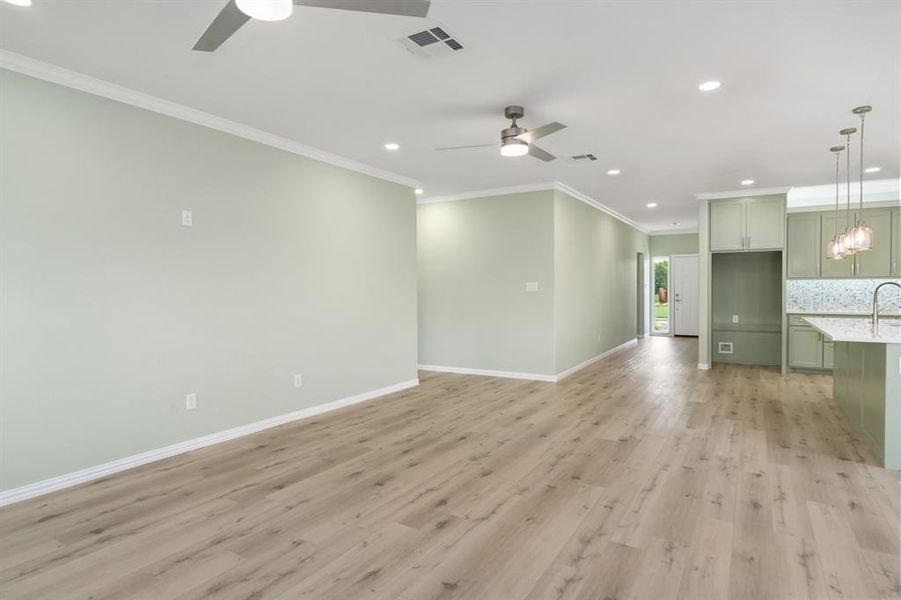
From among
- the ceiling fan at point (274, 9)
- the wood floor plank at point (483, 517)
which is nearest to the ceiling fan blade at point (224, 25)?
the ceiling fan at point (274, 9)

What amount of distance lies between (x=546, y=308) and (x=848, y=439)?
3.38 meters

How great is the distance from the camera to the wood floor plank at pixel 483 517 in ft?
6.79

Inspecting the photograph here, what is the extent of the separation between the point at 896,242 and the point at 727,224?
220 cm

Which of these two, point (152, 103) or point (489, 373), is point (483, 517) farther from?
point (489, 373)

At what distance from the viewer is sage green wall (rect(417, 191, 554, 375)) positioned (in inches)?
255

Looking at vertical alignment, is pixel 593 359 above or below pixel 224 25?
below

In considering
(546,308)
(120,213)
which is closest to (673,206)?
(546,308)

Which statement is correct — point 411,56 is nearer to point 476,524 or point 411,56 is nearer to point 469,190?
point 476,524

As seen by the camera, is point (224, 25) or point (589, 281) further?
point (589, 281)

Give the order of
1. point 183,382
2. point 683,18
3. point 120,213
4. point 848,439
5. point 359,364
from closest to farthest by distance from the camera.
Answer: point 683,18
point 120,213
point 183,382
point 848,439
point 359,364

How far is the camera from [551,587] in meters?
2.03

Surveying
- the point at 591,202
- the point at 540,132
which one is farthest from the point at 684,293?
the point at 540,132

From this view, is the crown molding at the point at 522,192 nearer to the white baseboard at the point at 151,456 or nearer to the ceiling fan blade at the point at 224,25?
the white baseboard at the point at 151,456

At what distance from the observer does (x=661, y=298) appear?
12.7 m
